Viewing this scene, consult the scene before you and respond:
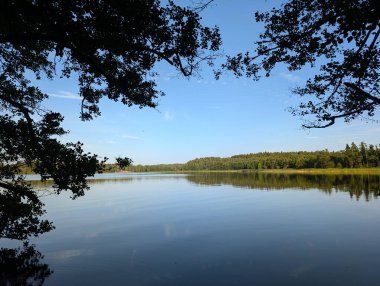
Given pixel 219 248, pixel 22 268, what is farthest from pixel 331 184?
pixel 22 268

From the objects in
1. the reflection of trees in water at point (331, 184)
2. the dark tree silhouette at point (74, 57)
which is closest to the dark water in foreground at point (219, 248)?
the dark tree silhouette at point (74, 57)

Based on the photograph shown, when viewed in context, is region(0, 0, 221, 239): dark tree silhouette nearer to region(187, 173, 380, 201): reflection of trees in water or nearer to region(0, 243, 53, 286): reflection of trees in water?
region(0, 243, 53, 286): reflection of trees in water

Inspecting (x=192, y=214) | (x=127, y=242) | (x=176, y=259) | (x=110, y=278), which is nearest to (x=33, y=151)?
(x=110, y=278)

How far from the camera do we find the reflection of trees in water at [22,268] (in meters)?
14.3

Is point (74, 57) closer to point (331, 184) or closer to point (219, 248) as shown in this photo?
point (219, 248)

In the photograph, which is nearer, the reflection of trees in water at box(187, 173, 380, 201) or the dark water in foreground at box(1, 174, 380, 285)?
the dark water in foreground at box(1, 174, 380, 285)

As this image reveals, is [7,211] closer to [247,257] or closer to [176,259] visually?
[176,259]

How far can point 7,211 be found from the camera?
12.6 metres

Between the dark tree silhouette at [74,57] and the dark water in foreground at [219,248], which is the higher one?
the dark tree silhouette at [74,57]

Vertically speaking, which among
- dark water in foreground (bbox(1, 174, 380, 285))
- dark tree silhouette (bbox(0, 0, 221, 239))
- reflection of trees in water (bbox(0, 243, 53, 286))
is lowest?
dark water in foreground (bbox(1, 174, 380, 285))

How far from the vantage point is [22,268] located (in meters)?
16.0

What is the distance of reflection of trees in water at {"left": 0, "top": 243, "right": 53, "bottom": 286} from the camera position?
47.0 feet

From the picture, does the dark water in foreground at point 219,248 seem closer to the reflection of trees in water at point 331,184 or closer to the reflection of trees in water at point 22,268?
the reflection of trees in water at point 22,268

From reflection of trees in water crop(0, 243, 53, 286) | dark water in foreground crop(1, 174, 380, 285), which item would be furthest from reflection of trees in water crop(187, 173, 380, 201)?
reflection of trees in water crop(0, 243, 53, 286)
